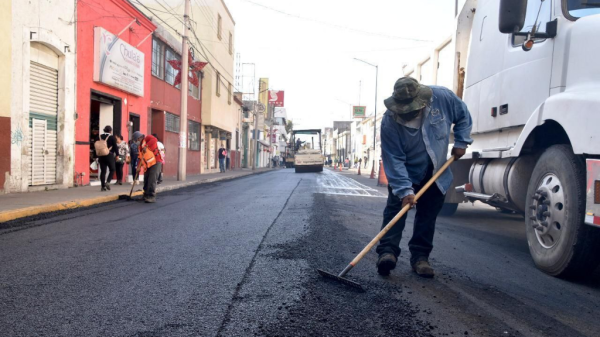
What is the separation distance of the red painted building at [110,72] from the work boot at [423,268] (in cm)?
1117

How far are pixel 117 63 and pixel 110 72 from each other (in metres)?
0.67

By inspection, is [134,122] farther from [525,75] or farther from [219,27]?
[219,27]

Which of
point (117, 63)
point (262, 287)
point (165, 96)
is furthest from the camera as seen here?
point (165, 96)

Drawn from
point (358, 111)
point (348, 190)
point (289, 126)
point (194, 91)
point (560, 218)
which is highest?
point (358, 111)

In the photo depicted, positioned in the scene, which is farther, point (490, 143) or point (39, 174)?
point (39, 174)

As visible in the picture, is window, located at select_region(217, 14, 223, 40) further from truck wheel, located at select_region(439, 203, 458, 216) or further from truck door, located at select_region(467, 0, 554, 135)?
truck door, located at select_region(467, 0, 554, 135)

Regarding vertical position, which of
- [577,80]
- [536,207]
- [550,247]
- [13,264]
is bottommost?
[13,264]

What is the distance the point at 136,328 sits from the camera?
2.44 m

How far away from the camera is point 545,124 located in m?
3.92

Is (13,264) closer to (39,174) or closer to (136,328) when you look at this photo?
(136,328)

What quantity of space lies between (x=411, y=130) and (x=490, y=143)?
2319mm

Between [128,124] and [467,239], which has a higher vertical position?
[128,124]

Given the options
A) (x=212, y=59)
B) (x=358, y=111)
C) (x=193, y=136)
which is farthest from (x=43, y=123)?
(x=358, y=111)

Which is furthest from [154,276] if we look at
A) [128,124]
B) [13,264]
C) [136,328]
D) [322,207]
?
[128,124]
